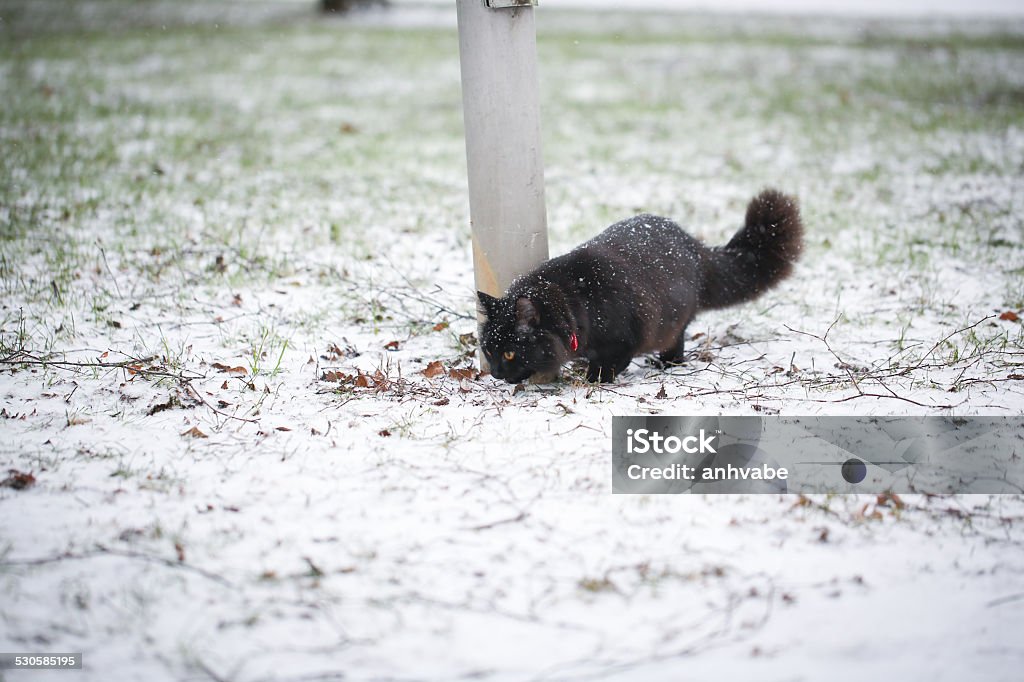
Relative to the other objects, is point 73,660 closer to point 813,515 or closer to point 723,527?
point 723,527

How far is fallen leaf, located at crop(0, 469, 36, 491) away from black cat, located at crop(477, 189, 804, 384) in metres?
2.11

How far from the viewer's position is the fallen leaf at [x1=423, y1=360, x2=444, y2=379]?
4277 millimetres

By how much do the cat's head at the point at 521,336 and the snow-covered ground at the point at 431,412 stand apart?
179mm

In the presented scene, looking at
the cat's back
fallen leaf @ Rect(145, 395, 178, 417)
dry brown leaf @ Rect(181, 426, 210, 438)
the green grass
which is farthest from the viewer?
the green grass

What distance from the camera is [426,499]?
10.1 feet

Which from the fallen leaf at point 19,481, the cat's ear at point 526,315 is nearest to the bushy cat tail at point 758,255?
the cat's ear at point 526,315

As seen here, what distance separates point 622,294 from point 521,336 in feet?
2.04

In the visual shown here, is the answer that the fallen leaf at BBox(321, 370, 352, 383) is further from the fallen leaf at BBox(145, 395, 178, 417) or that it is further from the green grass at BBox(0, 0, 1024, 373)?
the fallen leaf at BBox(145, 395, 178, 417)

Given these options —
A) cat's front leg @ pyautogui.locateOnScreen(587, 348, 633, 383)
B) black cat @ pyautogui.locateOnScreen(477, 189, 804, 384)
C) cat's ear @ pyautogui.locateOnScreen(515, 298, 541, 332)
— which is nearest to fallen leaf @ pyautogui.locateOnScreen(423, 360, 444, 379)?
black cat @ pyautogui.locateOnScreen(477, 189, 804, 384)

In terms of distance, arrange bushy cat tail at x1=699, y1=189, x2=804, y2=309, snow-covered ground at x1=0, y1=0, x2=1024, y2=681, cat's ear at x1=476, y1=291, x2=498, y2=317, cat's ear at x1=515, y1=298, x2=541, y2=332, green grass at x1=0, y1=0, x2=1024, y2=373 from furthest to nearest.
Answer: green grass at x1=0, y1=0, x2=1024, y2=373
bushy cat tail at x1=699, y1=189, x2=804, y2=309
cat's ear at x1=476, y1=291, x2=498, y2=317
cat's ear at x1=515, y1=298, x2=541, y2=332
snow-covered ground at x1=0, y1=0, x2=1024, y2=681

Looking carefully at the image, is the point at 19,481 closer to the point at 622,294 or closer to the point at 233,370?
the point at 233,370

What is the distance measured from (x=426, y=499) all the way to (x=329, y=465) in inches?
19.7

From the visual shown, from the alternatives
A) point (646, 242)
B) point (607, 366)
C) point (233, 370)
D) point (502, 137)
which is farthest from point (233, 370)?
point (646, 242)

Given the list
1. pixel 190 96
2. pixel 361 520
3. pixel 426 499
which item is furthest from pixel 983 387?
pixel 190 96
